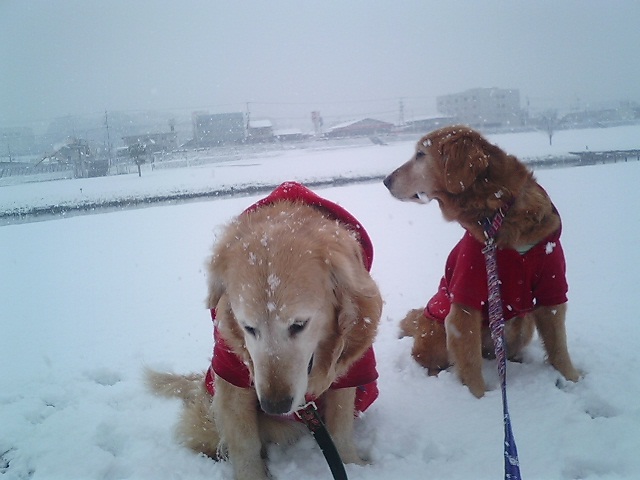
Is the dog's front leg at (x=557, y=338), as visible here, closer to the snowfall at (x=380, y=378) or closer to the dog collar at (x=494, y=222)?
the snowfall at (x=380, y=378)

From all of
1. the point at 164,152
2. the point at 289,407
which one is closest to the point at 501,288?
the point at 289,407

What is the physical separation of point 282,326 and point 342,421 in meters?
0.99

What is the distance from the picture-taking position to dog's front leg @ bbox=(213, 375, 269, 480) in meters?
2.30

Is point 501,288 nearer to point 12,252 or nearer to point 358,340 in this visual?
point 358,340

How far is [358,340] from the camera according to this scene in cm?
225

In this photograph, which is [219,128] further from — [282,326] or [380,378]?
[282,326]

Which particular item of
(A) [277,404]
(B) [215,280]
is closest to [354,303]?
(A) [277,404]

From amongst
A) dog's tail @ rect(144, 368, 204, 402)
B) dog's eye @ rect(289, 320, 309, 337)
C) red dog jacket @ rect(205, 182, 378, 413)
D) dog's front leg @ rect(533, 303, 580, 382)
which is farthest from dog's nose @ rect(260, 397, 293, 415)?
dog's front leg @ rect(533, 303, 580, 382)

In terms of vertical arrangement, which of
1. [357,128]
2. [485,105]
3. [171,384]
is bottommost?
[171,384]

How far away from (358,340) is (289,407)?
22.3 inches

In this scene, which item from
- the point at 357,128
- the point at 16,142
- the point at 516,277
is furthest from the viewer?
the point at 357,128

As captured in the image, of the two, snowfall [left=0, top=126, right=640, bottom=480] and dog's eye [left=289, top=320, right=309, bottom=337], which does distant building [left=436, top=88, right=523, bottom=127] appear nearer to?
snowfall [left=0, top=126, right=640, bottom=480]

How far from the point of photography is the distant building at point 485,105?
34.8 meters

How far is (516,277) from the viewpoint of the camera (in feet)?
9.00
